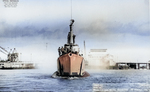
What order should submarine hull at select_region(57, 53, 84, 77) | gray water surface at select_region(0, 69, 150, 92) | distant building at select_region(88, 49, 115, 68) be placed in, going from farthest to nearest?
1. distant building at select_region(88, 49, 115, 68)
2. submarine hull at select_region(57, 53, 84, 77)
3. gray water surface at select_region(0, 69, 150, 92)

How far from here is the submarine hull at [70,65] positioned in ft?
185

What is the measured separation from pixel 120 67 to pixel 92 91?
122 metres

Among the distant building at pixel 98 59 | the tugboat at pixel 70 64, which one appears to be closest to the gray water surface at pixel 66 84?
the tugboat at pixel 70 64

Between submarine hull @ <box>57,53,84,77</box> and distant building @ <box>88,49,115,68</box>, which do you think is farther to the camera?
distant building @ <box>88,49,115,68</box>

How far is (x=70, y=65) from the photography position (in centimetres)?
5619

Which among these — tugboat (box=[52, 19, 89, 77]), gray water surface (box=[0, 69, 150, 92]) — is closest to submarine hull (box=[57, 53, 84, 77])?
tugboat (box=[52, 19, 89, 77])

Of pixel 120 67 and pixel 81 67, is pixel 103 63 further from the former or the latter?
pixel 81 67

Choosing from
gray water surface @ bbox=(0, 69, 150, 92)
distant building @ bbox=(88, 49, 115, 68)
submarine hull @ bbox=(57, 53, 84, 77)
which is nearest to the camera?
gray water surface @ bbox=(0, 69, 150, 92)

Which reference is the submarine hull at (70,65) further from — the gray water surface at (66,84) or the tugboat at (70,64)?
the gray water surface at (66,84)

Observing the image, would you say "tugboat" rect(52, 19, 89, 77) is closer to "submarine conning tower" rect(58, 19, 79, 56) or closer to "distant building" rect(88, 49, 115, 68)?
"submarine conning tower" rect(58, 19, 79, 56)

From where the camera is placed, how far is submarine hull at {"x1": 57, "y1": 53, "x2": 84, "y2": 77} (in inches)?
2221

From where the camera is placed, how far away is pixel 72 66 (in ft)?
185

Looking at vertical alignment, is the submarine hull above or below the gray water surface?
above

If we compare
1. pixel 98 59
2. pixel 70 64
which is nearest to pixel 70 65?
pixel 70 64
